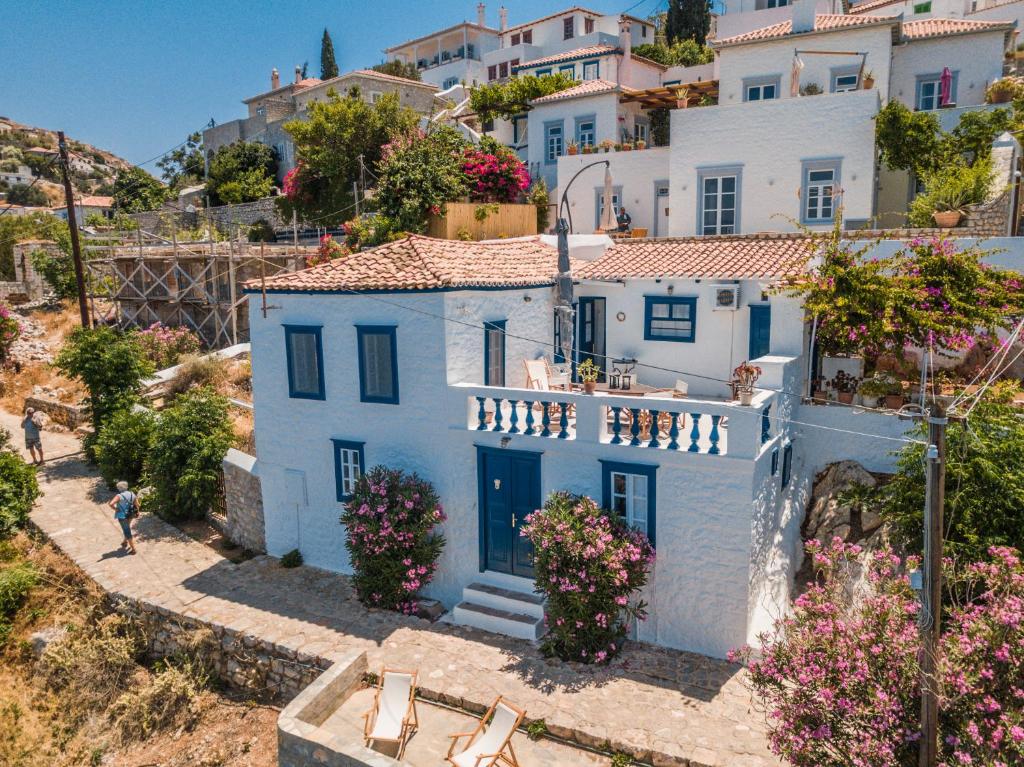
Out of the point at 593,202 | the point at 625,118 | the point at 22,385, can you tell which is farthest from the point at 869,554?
the point at 22,385

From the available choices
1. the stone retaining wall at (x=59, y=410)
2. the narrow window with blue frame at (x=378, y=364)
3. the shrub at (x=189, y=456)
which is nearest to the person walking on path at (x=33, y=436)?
the stone retaining wall at (x=59, y=410)

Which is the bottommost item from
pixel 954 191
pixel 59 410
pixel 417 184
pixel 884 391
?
pixel 59 410

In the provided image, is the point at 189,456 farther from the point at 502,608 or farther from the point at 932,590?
the point at 932,590

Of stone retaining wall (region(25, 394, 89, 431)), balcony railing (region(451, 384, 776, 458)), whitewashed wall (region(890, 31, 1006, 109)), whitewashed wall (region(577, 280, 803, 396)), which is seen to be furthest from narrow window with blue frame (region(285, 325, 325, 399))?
whitewashed wall (region(890, 31, 1006, 109))

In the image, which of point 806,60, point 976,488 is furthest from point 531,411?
point 806,60

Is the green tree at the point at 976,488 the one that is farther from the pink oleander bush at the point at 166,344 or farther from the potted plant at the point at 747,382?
the pink oleander bush at the point at 166,344

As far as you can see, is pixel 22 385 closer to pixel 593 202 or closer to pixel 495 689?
pixel 593 202
